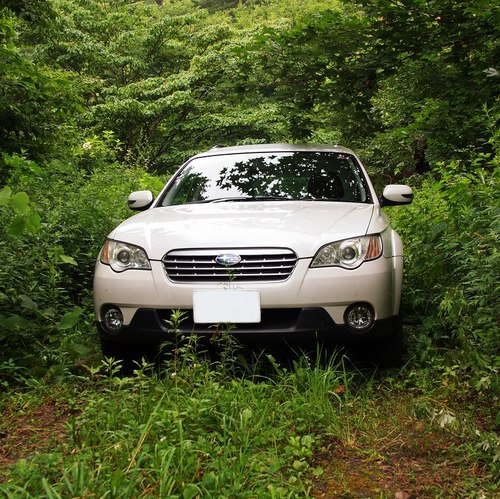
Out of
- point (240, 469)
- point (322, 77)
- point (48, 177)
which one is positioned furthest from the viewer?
point (48, 177)

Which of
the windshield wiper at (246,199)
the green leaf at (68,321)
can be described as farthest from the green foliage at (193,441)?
the windshield wiper at (246,199)

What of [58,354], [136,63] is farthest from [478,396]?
[136,63]

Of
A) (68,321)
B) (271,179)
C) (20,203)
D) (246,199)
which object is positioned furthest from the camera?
(271,179)

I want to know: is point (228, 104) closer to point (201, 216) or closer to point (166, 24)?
point (166, 24)

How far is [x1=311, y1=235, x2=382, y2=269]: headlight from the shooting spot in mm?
3031

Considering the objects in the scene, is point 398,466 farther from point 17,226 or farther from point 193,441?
point 17,226

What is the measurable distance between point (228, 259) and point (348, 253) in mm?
638

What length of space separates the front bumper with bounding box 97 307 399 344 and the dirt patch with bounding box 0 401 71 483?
53 cm

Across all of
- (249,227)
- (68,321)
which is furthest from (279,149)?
(68,321)

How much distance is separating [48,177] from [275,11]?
2326 centimetres

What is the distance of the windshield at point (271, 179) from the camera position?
4105 mm

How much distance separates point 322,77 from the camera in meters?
5.39

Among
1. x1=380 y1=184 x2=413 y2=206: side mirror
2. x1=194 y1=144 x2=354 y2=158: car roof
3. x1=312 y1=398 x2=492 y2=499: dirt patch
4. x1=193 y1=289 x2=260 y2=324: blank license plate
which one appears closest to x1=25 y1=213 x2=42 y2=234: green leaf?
x1=193 y1=289 x2=260 y2=324: blank license plate

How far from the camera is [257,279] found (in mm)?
3014
